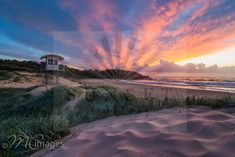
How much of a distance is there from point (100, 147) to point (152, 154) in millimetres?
692

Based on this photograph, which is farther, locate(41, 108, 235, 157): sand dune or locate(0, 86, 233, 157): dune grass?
locate(0, 86, 233, 157): dune grass

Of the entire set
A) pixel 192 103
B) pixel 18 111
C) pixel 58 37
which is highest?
pixel 58 37

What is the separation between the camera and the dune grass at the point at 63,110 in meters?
3.23

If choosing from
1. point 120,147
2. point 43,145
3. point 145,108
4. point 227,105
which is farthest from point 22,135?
point 227,105

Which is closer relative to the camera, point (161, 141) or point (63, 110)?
point (161, 141)

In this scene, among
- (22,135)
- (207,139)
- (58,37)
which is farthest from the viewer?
(58,37)

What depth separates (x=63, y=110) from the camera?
6133 mm

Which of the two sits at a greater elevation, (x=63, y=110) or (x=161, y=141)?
(x=161, y=141)

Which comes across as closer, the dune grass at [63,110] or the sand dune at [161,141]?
the sand dune at [161,141]

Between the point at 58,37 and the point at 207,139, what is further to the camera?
the point at 58,37

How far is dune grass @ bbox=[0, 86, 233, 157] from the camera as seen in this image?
10.6ft

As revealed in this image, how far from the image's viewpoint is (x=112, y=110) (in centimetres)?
538

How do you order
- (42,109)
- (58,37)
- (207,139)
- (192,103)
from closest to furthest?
(207,139), (192,103), (42,109), (58,37)

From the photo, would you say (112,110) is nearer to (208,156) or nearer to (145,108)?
(145,108)
